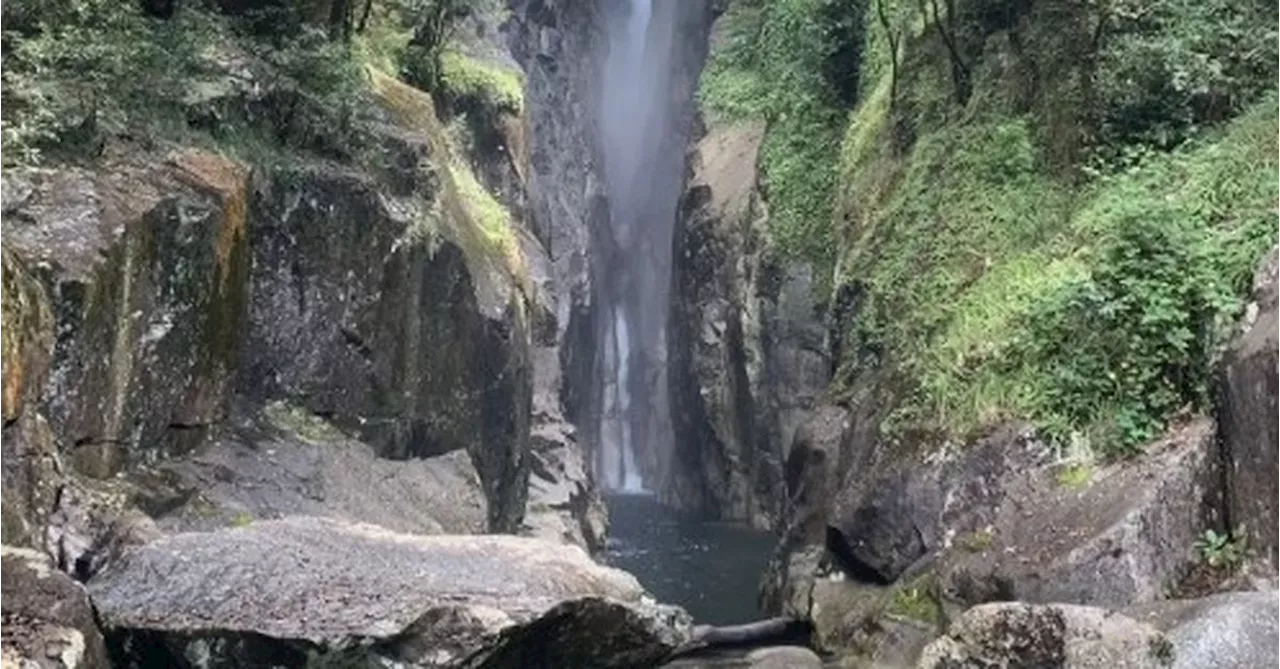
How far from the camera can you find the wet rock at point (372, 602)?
6449 millimetres

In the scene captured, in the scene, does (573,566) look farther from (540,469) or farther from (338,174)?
(540,469)

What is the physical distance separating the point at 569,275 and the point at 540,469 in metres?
11.2

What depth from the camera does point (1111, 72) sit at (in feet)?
44.8

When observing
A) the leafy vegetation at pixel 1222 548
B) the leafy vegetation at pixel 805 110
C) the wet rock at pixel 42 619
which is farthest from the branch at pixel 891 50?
the wet rock at pixel 42 619

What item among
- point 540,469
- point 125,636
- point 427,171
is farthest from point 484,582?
point 540,469

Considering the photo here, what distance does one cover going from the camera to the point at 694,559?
968 inches

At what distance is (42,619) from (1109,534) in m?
7.38

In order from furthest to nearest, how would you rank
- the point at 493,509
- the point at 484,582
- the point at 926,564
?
the point at 493,509 → the point at 926,564 → the point at 484,582

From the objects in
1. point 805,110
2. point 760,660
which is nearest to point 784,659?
point 760,660

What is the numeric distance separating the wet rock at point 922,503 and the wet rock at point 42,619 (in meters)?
7.71

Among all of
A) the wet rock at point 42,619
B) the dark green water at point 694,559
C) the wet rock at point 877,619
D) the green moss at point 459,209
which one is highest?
the green moss at point 459,209

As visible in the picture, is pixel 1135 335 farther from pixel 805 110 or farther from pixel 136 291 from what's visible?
pixel 805 110

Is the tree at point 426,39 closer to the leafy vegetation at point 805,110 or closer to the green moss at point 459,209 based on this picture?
the green moss at point 459,209

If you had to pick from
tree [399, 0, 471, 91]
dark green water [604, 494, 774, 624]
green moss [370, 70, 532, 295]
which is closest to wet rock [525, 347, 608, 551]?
dark green water [604, 494, 774, 624]
